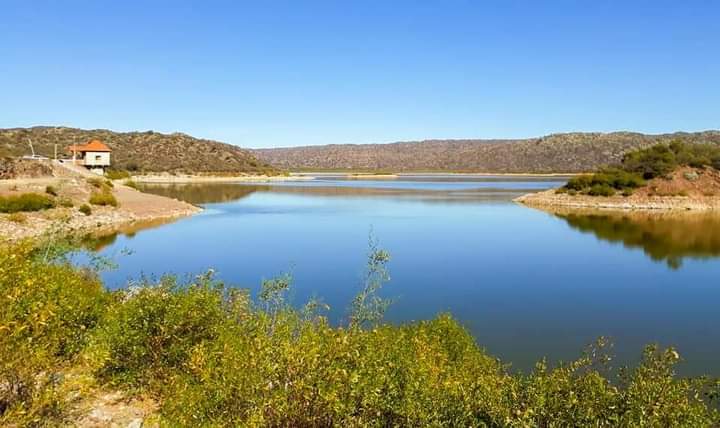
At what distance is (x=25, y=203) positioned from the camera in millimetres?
31250

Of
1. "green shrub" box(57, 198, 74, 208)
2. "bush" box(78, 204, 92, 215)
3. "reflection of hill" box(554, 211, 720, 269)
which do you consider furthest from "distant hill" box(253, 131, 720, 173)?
"green shrub" box(57, 198, 74, 208)

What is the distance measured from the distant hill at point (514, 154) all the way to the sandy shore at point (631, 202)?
3473 inches

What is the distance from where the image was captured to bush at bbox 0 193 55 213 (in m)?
30.2

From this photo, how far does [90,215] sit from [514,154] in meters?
146

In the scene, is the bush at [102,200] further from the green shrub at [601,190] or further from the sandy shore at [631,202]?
the green shrub at [601,190]

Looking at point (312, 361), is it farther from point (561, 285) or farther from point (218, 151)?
point (218, 151)

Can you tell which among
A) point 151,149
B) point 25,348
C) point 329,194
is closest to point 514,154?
point 151,149

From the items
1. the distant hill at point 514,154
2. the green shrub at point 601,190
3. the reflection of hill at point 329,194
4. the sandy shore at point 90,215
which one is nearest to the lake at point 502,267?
the sandy shore at point 90,215

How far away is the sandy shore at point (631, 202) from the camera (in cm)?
5081

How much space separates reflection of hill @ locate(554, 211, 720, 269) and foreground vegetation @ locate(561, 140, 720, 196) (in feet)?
26.8

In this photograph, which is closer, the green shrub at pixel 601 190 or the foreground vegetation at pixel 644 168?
the green shrub at pixel 601 190

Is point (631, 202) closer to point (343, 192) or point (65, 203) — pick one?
point (343, 192)

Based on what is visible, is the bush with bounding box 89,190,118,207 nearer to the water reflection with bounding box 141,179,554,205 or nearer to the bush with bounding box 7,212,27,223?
the bush with bounding box 7,212,27,223

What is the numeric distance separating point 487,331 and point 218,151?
11358 cm
